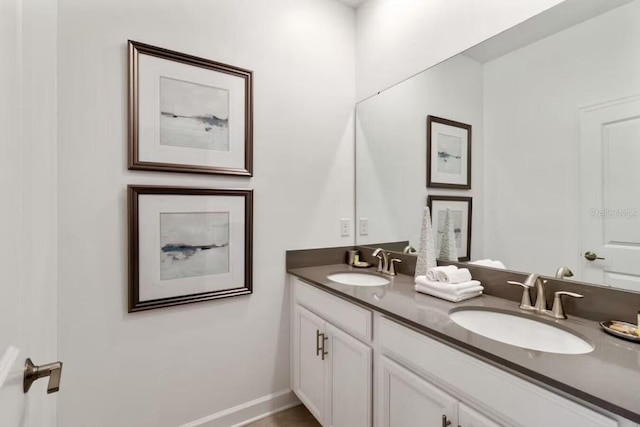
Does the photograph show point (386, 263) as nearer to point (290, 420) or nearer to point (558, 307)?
point (558, 307)

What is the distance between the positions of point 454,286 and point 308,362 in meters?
0.94

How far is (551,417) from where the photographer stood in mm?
728

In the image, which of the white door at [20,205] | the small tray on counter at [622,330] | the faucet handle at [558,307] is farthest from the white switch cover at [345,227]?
the white door at [20,205]

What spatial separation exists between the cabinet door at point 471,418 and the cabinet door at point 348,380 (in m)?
0.43

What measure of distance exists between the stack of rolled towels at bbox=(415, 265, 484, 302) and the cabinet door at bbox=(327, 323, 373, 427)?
0.38 metres

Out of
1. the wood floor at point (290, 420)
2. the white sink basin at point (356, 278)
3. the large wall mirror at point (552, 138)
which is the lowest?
the wood floor at point (290, 420)

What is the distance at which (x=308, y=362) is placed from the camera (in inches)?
68.7

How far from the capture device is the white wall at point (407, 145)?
5.00ft

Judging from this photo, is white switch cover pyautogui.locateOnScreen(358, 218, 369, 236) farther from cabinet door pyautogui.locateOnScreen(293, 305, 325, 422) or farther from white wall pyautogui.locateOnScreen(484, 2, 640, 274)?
white wall pyautogui.locateOnScreen(484, 2, 640, 274)

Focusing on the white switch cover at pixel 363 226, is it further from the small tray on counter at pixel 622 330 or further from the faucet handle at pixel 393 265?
the small tray on counter at pixel 622 330

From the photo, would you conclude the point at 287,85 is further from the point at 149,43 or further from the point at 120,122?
the point at 120,122

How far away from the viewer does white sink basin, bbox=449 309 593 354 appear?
99cm

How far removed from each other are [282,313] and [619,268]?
1.60 meters

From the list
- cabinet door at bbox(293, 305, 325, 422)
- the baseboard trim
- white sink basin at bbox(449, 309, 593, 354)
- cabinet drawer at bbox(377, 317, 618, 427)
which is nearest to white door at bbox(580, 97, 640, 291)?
white sink basin at bbox(449, 309, 593, 354)
